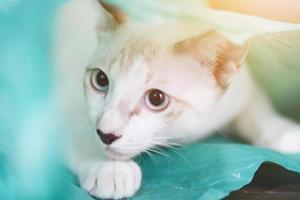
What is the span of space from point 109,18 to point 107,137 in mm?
206

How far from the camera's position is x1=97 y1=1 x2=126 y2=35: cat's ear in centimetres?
104

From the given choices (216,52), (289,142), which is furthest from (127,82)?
(289,142)

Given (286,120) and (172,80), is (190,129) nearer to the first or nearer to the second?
(172,80)

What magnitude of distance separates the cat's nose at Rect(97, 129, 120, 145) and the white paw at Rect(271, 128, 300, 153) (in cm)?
33

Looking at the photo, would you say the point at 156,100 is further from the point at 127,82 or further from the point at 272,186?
the point at 272,186

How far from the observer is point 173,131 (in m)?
1.07

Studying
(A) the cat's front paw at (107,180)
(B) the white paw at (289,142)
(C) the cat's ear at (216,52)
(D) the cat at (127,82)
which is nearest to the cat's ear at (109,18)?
(D) the cat at (127,82)

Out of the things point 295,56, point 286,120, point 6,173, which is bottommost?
point 6,173

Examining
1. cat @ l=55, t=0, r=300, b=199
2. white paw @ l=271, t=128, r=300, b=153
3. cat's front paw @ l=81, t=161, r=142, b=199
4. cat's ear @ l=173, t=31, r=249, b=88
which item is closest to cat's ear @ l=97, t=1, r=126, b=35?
cat @ l=55, t=0, r=300, b=199

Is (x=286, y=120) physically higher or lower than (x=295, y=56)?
lower

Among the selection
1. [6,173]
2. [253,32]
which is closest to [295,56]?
[253,32]

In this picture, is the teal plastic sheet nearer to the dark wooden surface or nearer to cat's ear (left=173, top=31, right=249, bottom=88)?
cat's ear (left=173, top=31, right=249, bottom=88)

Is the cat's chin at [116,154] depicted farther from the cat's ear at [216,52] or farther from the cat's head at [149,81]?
the cat's ear at [216,52]

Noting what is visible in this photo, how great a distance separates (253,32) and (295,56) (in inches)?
4.6
